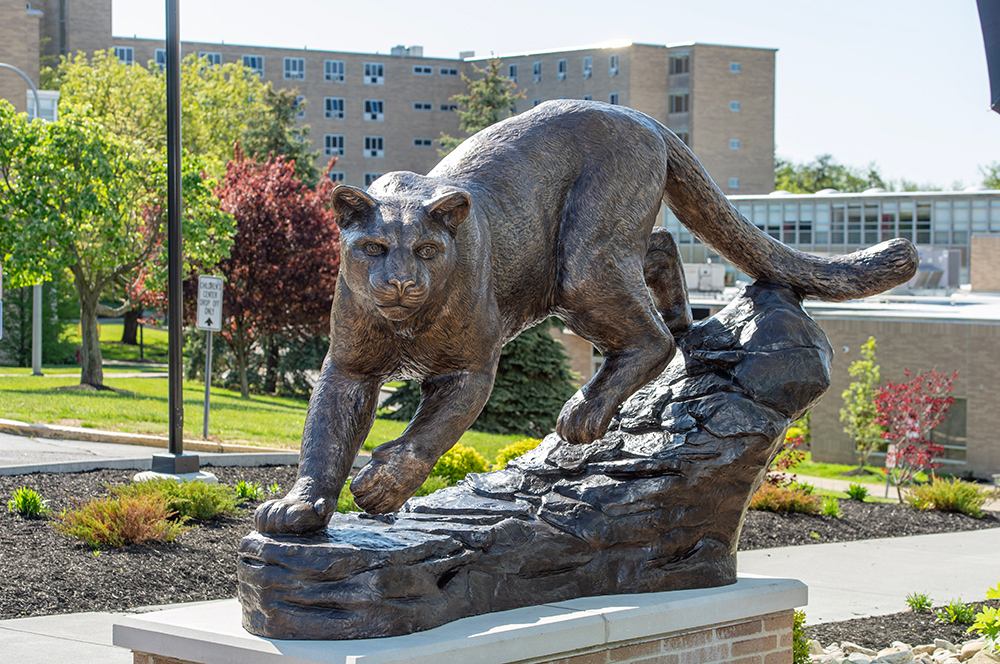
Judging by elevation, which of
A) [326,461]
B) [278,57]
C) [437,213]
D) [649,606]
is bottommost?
[649,606]

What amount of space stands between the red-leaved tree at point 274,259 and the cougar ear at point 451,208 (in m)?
17.7

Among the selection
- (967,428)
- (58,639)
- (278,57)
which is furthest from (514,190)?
(278,57)

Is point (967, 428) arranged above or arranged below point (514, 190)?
below

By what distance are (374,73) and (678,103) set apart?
17.2 m

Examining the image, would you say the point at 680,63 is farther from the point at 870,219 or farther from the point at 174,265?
the point at 174,265

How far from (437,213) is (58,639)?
395 cm

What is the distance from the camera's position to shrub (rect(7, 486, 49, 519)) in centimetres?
809

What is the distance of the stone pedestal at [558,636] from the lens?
11.2ft

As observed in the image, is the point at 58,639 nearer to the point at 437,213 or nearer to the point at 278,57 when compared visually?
the point at 437,213

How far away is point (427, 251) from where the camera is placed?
346 cm

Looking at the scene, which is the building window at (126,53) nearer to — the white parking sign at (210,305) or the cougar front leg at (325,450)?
the white parking sign at (210,305)

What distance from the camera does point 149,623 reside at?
12.2 feet

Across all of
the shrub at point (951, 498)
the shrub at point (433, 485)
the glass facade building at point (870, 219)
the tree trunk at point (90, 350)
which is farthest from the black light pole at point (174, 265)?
the glass facade building at point (870, 219)

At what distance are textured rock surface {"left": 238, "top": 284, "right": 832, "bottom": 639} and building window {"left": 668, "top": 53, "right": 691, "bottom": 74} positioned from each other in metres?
49.5
